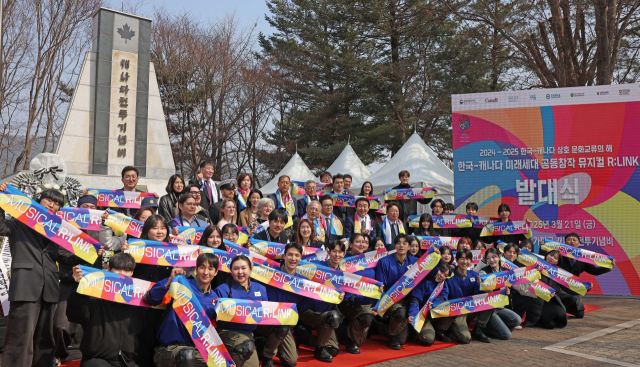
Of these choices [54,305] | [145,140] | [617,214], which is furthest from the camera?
[145,140]

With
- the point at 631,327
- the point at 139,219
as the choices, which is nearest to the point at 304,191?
the point at 139,219

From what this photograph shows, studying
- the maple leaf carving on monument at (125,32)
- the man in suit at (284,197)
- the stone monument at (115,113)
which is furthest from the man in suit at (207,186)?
the maple leaf carving on monument at (125,32)

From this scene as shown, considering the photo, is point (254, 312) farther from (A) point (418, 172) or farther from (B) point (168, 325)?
(A) point (418, 172)

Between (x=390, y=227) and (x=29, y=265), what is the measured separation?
526 centimetres

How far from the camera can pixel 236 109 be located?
79.3 feet

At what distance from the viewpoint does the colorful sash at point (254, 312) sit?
186 inches

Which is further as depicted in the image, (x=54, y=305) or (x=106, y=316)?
(x=54, y=305)

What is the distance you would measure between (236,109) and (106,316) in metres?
20.3

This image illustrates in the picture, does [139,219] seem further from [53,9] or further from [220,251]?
[53,9]

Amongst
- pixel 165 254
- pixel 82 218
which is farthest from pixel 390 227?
pixel 82 218

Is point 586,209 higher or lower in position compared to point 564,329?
higher

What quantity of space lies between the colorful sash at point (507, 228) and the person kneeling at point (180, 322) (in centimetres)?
659

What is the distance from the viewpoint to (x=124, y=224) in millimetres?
5621

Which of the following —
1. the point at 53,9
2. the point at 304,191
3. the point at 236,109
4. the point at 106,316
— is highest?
the point at 53,9
